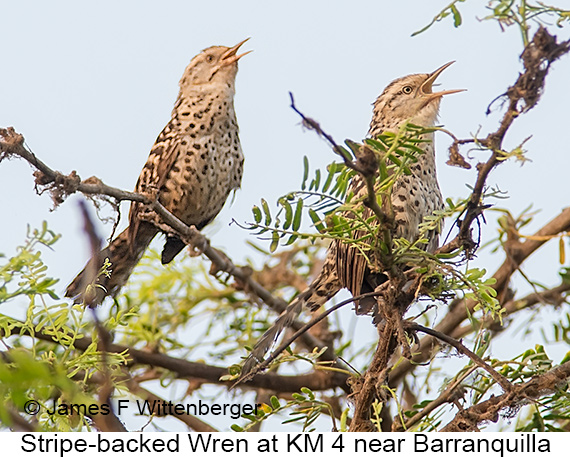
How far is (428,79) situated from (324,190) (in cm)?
227

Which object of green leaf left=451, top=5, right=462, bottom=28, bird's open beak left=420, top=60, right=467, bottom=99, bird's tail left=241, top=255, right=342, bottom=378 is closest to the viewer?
green leaf left=451, top=5, right=462, bottom=28

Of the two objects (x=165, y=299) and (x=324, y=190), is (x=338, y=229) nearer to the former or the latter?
(x=324, y=190)

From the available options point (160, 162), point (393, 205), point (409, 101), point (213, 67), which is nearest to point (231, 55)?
point (213, 67)

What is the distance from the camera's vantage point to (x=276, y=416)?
3127 millimetres

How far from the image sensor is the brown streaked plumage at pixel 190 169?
15.2 ft

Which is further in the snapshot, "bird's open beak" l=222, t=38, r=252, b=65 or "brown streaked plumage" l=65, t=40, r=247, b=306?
"bird's open beak" l=222, t=38, r=252, b=65

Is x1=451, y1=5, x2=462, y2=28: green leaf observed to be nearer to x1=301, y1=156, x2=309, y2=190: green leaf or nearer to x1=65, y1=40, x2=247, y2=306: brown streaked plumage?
x1=301, y1=156, x2=309, y2=190: green leaf

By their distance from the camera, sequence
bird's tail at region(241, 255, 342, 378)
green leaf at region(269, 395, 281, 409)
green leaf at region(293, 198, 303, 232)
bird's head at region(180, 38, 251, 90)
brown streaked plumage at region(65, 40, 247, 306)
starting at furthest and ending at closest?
bird's head at region(180, 38, 251, 90) < brown streaked plumage at region(65, 40, 247, 306) < bird's tail at region(241, 255, 342, 378) < green leaf at region(269, 395, 281, 409) < green leaf at region(293, 198, 303, 232)

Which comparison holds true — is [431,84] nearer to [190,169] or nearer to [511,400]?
[190,169]

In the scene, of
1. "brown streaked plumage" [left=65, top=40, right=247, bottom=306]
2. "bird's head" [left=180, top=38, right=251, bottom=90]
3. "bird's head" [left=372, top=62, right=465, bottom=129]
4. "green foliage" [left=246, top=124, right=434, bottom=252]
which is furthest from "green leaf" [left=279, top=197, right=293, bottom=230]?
"bird's head" [left=180, top=38, right=251, bottom=90]

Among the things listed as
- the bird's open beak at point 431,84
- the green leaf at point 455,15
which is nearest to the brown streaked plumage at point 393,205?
the bird's open beak at point 431,84

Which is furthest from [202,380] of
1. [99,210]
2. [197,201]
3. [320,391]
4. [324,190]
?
[324,190]

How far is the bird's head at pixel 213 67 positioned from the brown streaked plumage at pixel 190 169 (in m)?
0.06

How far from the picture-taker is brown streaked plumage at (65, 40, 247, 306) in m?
4.63
